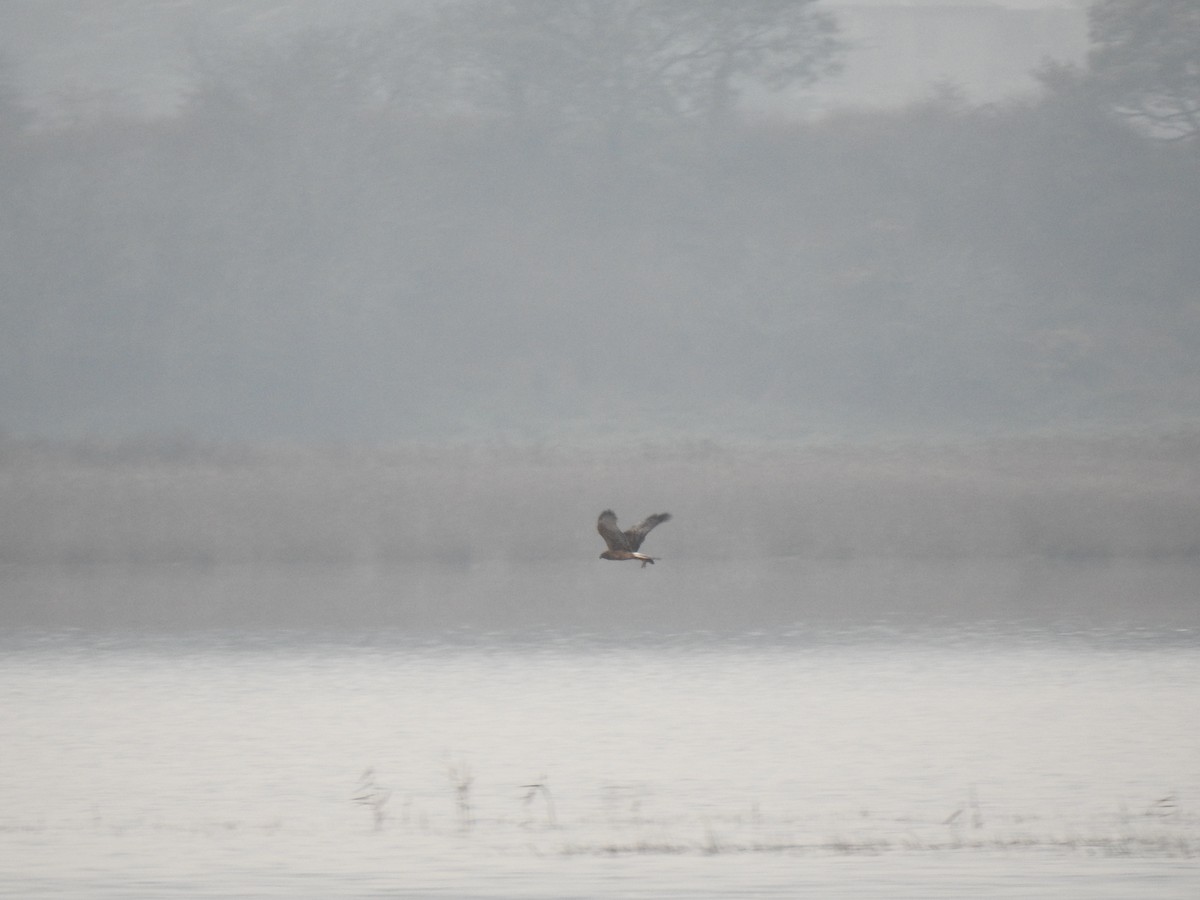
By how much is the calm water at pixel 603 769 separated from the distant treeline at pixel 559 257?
81.0 metres

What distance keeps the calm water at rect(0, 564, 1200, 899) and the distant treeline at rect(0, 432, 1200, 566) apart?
99.2 ft

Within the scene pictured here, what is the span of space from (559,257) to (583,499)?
48.3 meters

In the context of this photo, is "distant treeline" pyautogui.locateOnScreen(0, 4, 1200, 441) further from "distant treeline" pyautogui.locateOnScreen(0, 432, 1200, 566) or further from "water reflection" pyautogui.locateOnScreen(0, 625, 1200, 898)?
"water reflection" pyautogui.locateOnScreen(0, 625, 1200, 898)

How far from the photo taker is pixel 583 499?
97.0 meters

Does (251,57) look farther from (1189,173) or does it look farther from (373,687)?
(373,687)

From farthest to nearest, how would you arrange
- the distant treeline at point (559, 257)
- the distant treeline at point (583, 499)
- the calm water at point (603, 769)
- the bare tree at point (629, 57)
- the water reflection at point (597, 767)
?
1. the bare tree at point (629, 57)
2. the distant treeline at point (559, 257)
3. the distant treeline at point (583, 499)
4. the water reflection at point (597, 767)
5. the calm water at point (603, 769)

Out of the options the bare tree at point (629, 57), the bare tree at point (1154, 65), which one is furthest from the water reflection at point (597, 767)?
the bare tree at point (629, 57)

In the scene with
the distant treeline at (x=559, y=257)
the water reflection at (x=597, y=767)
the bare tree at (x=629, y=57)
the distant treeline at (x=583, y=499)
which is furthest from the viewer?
the bare tree at (x=629, y=57)

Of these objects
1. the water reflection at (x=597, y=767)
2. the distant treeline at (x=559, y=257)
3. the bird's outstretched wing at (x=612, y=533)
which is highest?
the distant treeline at (x=559, y=257)

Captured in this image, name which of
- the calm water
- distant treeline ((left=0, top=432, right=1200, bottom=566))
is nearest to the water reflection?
the calm water

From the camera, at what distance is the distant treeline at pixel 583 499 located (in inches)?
3364

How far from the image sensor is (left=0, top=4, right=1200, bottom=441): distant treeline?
417 ft

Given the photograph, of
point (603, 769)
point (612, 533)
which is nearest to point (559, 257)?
point (603, 769)

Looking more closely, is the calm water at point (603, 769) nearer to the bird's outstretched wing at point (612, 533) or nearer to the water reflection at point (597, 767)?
the water reflection at point (597, 767)
